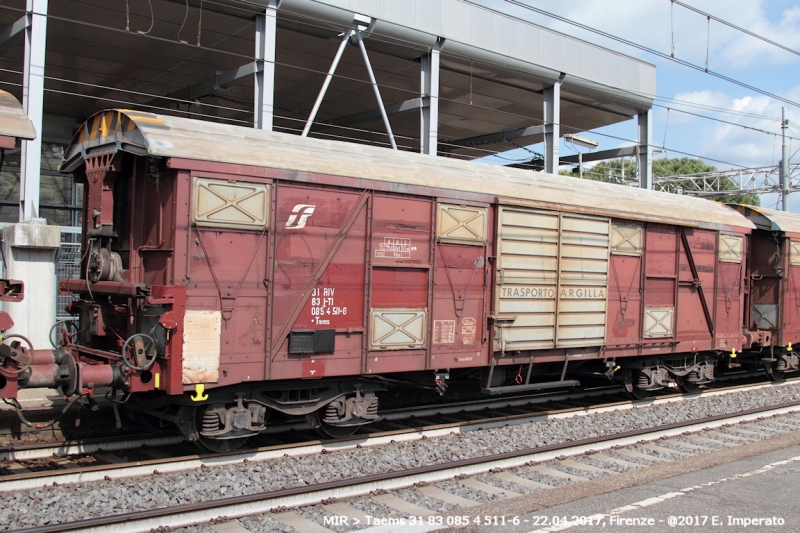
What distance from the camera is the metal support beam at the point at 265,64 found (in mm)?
14820

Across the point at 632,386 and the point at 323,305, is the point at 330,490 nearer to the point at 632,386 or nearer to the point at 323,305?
the point at 323,305

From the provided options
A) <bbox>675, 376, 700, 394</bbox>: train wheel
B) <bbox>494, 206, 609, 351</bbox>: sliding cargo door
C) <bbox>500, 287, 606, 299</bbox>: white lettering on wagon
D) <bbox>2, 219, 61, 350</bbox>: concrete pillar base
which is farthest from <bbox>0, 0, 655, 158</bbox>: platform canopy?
<bbox>675, 376, 700, 394</bbox>: train wheel

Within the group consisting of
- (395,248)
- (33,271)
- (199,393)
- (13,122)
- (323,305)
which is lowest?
(199,393)

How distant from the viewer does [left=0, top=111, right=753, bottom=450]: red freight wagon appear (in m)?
7.20

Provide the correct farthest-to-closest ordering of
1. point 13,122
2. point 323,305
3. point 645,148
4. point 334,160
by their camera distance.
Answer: point 645,148, point 334,160, point 323,305, point 13,122

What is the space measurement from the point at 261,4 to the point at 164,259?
31.0ft

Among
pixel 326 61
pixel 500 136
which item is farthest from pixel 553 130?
pixel 326 61

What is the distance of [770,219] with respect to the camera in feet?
49.0

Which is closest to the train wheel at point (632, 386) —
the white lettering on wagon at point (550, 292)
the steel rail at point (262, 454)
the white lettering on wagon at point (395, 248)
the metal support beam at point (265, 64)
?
the steel rail at point (262, 454)

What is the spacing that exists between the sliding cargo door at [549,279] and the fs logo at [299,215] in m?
3.00

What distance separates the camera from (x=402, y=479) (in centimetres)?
715

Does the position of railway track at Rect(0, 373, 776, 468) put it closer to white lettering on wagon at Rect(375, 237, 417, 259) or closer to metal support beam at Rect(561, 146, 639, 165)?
white lettering on wagon at Rect(375, 237, 417, 259)

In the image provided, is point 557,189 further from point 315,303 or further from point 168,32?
point 168,32

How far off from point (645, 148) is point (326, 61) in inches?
486
